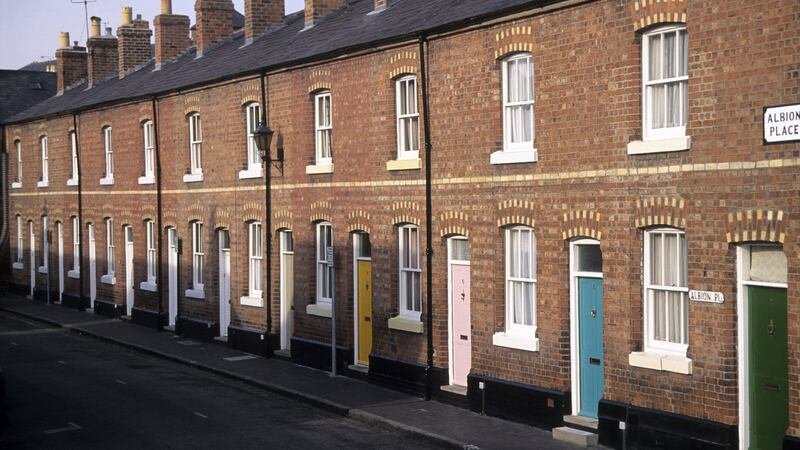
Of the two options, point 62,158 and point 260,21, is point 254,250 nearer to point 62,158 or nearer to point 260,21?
point 260,21

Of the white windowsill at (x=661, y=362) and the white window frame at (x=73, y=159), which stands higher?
the white window frame at (x=73, y=159)

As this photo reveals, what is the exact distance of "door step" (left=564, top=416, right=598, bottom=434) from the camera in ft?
53.1

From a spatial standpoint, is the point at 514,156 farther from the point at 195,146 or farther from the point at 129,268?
the point at 129,268

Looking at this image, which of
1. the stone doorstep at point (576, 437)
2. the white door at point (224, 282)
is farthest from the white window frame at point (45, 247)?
the stone doorstep at point (576, 437)

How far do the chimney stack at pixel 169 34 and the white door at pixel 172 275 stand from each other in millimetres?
7450

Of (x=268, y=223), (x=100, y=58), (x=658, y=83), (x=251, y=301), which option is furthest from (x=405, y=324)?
(x=100, y=58)

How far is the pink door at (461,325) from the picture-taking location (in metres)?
19.4

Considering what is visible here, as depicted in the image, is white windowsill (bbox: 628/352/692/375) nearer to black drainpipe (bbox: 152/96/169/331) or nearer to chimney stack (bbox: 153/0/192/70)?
black drainpipe (bbox: 152/96/169/331)

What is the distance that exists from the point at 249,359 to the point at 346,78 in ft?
23.8

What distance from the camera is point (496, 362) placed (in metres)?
18.3

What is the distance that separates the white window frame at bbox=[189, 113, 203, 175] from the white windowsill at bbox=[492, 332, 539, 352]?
1348cm

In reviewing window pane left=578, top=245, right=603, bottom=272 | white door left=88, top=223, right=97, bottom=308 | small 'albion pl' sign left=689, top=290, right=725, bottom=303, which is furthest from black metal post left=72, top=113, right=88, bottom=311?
small 'albion pl' sign left=689, top=290, right=725, bottom=303

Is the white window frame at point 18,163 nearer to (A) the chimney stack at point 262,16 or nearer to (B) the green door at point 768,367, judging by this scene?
(A) the chimney stack at point 262,16

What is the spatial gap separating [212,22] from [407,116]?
48.7 feet
